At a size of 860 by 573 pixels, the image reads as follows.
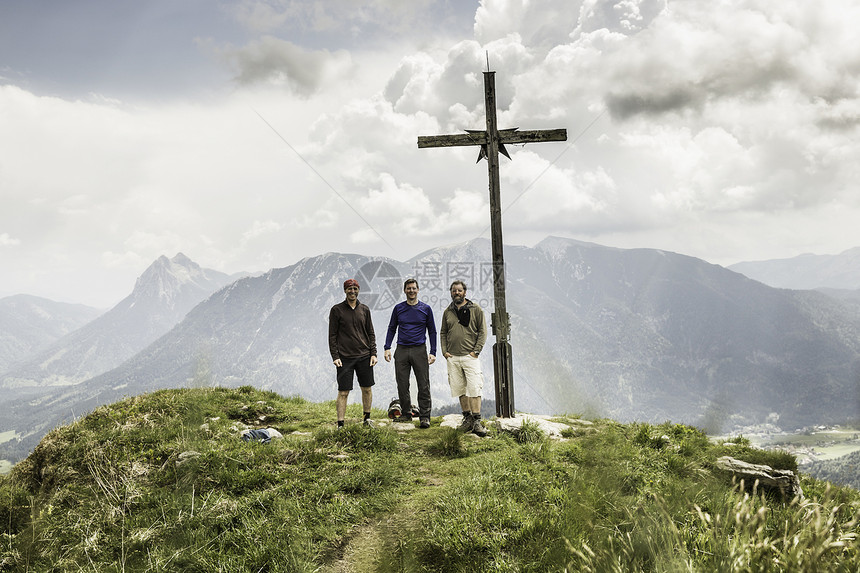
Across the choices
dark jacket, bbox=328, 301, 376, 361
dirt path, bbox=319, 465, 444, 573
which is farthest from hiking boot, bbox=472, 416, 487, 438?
dirt path, bbox=319, 465, 444, 573

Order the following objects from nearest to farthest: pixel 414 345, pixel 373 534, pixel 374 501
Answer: pixel 373 534 < pixel 374 501 < pixel 414 345

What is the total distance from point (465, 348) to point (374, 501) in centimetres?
457

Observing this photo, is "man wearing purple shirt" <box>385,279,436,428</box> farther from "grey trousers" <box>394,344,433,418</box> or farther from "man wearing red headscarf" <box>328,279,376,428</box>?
"man wearing red headscarf" <box>328,279,376,428</box>

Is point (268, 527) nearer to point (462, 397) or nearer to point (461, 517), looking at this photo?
point (461, 517)

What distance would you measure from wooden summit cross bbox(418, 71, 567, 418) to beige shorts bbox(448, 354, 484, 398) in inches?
49.6

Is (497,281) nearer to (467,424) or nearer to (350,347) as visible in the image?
(467,424)

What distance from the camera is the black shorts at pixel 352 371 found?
973 cm

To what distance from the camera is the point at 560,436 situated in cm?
935

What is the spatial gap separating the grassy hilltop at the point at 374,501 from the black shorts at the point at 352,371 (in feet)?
4.66

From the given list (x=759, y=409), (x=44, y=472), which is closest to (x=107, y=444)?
(x=44, y=472)

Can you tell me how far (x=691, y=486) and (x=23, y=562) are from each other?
22.0 feet

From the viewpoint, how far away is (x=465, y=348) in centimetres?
995

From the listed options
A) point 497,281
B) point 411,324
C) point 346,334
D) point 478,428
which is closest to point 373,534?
point 478,428

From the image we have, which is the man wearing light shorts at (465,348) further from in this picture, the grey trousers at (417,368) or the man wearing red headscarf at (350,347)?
the man wearing red headscarf at (350,347)
